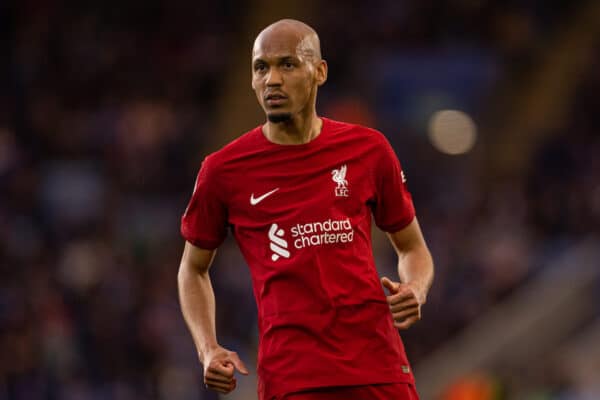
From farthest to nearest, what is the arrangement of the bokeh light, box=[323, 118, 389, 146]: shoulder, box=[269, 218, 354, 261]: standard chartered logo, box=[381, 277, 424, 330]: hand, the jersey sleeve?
the bokeh light < box=[323, 118, 389, 146]: shoulder < the jersey sleeve < box=[269, 218, 354, 261]: standard chartered logo < box=[381, 277, 424, 330]: hand

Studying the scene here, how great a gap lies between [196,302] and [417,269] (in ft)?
2.68

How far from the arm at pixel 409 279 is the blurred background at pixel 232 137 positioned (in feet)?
19.8

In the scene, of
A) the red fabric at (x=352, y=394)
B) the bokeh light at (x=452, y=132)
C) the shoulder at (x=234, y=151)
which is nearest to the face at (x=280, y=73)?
the shoulder at (x=234, y=151)

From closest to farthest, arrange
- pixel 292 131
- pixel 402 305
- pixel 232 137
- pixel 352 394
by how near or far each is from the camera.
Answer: pixel 402 305
pixel 352 394
pixel 292 131
pixel 232 137

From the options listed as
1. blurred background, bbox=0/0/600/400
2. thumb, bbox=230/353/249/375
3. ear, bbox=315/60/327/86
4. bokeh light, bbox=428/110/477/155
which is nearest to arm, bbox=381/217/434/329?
thumb, bbox=230/353/249/375

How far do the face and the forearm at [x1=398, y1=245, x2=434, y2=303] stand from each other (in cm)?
71

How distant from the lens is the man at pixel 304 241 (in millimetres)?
4035

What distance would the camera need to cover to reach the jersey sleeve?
14.1ft

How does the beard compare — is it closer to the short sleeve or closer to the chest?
the chest

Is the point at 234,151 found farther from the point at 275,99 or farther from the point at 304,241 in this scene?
the point at 304,241

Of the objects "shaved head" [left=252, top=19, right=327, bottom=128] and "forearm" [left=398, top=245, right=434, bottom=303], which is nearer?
"shaved head" [left=252, top=19, right=327, bottom=128]

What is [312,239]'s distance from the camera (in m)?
4.12

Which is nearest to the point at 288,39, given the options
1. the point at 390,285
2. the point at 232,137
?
the point at 390,285

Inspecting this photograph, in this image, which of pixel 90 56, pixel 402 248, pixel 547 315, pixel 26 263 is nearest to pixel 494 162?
pixel 547 315
